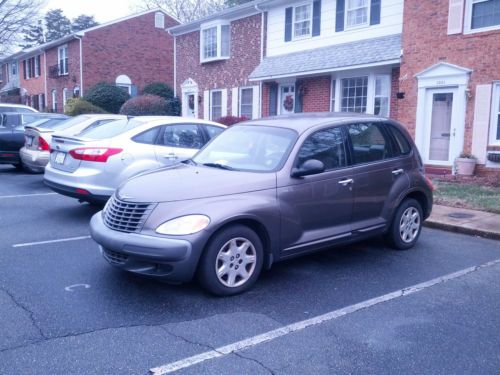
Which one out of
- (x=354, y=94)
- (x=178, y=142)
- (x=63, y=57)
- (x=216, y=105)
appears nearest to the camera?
(x=178, y=142)

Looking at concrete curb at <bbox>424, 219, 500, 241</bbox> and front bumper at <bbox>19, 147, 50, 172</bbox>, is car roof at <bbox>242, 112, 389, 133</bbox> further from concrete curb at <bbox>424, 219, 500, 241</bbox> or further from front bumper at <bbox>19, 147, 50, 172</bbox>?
front bumper at <bbox>19, 147, 50, 172</bbox>

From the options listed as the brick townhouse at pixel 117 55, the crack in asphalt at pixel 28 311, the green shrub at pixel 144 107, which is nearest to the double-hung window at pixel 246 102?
the green shrub at pixel 144 107

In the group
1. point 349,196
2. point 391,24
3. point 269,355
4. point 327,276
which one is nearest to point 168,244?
point 269,355

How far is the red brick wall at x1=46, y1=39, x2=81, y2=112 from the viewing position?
99.5ft

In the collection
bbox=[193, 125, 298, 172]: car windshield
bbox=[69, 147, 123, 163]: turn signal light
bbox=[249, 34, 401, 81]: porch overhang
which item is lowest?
bbox=[69, 147, 123, 163]: turn signal light

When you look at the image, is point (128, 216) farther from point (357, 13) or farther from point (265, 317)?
point (357, 13)

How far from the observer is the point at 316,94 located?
1739cm

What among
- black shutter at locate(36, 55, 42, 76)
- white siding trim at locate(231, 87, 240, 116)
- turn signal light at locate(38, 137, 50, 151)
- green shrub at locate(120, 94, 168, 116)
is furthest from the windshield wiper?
black shutter at locate(36, 55, 42, 76)

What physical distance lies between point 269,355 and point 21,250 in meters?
3.85

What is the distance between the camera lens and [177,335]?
12.8ft

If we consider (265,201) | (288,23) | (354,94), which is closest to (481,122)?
(354,94)

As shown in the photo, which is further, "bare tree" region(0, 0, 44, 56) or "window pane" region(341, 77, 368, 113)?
"bare tree" region(0, 0, 44, 56)

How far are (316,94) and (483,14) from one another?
Result: 628 cm

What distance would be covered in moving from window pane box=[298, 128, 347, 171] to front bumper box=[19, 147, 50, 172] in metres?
8.27
